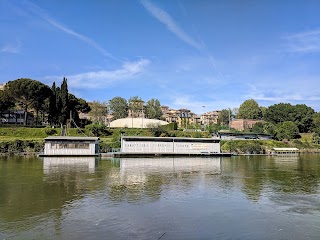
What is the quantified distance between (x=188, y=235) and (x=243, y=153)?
64.1 metres

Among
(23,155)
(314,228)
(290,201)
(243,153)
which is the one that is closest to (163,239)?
(314,228)

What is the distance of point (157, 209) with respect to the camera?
18297 mm

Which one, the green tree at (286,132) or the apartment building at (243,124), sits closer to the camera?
the green tree at (286,132)

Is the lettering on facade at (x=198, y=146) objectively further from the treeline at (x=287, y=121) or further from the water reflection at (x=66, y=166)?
the treeline at (x=287, y=121)

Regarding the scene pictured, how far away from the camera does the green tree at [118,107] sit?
128 metres

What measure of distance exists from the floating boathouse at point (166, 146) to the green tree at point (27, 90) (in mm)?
27783

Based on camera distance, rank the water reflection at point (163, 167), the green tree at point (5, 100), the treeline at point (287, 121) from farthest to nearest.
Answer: the treeline at point (287, 121)
the green tree at point (5, 100)
the water reflection at point (163, 167)

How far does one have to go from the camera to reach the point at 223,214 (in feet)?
57.4

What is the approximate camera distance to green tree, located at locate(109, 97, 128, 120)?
128125 mm

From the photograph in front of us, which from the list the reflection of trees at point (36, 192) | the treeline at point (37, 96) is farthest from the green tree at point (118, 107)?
the reflection of trees at point (36, 192)

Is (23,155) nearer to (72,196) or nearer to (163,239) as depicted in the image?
(72,196)

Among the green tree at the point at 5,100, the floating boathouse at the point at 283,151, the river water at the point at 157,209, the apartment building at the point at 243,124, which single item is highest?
the green tree at the point at 5,100

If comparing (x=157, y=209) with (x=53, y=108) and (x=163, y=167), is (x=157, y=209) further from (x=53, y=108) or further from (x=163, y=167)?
(x=53, y=108)

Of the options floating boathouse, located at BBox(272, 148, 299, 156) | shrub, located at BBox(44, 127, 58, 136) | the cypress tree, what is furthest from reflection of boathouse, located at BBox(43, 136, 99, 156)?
floating boathouse, located at BBox(272, 148, 299, 156)
